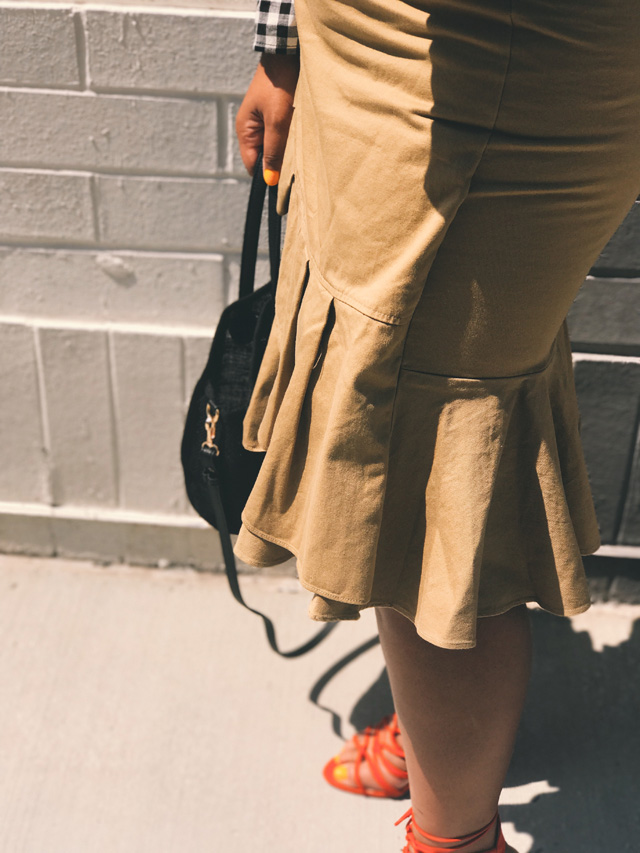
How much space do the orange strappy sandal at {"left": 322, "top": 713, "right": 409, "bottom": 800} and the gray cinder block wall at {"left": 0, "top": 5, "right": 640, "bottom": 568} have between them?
2.20 feet

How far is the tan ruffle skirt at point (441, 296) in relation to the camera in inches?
29.3

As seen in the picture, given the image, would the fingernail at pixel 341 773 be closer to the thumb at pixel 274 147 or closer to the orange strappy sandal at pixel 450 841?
the orange strappy sandal at pixel 450 841

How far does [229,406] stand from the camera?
1392 mm

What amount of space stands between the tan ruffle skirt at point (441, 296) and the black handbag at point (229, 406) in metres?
0.22

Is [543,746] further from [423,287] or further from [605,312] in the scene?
[423,287]

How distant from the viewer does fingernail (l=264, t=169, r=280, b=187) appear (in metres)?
1.21

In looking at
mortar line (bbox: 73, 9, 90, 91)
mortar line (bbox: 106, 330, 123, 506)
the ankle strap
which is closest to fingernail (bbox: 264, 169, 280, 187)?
mortar line (bbox: 73, 9, 90, 91)

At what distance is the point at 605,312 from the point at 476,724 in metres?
0.92

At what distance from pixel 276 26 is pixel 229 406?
0.59 meters

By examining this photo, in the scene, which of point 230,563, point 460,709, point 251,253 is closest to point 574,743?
point 460,709

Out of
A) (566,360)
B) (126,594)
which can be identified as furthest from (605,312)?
(126,594)

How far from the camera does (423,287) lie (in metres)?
0.85

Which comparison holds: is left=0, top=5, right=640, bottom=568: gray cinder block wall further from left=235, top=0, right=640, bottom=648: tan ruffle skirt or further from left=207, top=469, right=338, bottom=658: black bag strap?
left=235, top=0, right=640, bottom=648: tan ruffle skirt

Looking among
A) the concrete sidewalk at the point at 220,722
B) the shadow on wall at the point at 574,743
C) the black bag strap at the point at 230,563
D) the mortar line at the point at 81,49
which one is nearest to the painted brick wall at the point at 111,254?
the mortar line at the point at 81,49
